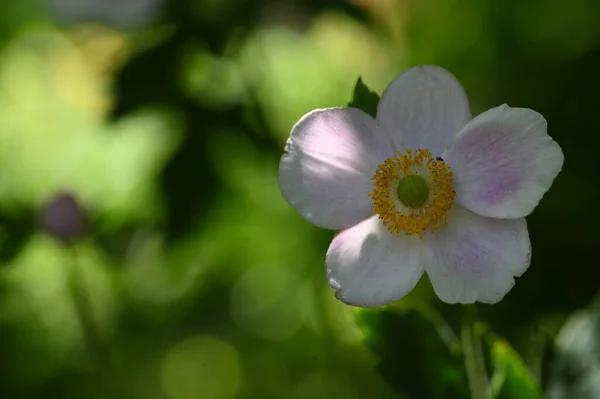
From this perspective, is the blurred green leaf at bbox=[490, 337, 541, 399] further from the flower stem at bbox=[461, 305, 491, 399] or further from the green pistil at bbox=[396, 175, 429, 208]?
the green pistil at bbox=[396, 175, 429, 208]

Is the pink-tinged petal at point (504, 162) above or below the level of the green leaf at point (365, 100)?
below

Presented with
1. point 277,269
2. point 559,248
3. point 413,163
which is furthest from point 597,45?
point 413,163

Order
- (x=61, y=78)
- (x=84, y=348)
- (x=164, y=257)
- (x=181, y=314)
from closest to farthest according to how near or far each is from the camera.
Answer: (x=164, y=257) < (x=84, y=348) < (x=181, y=314) < (x=61, y=78)

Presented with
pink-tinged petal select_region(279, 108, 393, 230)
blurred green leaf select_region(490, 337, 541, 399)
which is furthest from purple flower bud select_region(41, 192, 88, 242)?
blurred green leaf select_region(490, 337, 541, 399)

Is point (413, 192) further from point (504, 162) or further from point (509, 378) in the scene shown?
point (509, 378)

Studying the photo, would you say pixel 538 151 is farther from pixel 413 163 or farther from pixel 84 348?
pixel 84 348

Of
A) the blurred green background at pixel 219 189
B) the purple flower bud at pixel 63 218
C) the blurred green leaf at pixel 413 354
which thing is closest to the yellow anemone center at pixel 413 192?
the blurred green leaf at pixel 413 354

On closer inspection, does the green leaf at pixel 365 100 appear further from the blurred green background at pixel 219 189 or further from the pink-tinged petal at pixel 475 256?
the blurred green background at pixel 219 189
